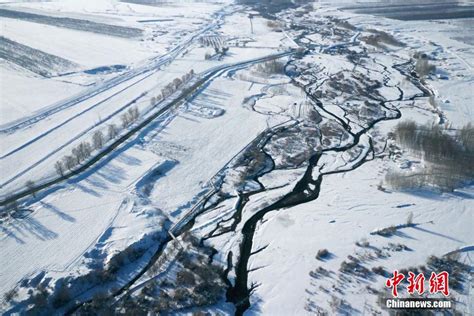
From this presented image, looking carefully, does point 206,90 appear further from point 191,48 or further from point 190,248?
point 190,248

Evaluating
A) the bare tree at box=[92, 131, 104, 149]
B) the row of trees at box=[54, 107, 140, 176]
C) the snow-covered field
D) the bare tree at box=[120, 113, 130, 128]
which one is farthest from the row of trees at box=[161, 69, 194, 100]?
the bare tree at box=[92, 131, 104, 149]

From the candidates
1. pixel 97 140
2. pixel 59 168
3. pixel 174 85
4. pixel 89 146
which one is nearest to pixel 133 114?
pixel 97 140

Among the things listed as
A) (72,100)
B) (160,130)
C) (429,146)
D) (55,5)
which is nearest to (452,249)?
(429,146)

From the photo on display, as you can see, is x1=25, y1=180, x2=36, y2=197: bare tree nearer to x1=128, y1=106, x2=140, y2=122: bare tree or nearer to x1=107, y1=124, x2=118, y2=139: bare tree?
x1=107, y1=124, x2=118, y2=139: bare tree

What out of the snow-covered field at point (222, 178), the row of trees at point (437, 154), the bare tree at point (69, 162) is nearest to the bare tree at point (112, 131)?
the snow-covered field at point (222, 178)

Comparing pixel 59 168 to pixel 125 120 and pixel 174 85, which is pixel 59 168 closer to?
pixel 125 120

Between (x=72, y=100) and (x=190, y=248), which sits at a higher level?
(x=72, y=100)
